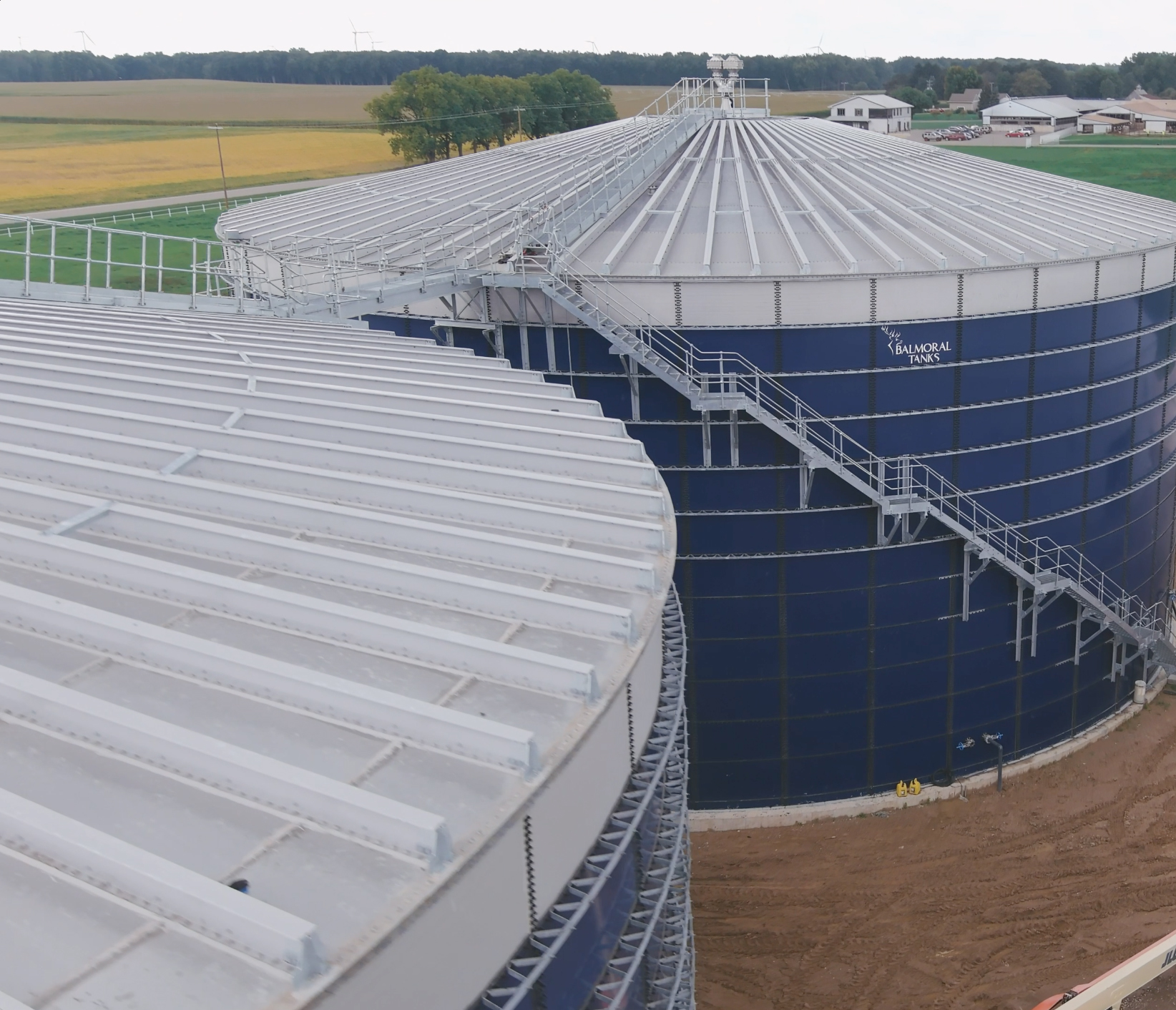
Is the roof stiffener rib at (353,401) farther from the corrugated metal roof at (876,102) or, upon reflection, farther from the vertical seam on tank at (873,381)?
the corrugated metal roof at (876,102)

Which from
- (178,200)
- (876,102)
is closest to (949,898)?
(178,200)

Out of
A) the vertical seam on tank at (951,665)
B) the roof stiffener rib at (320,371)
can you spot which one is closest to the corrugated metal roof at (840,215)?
the vertical seam on tank at (951,665)

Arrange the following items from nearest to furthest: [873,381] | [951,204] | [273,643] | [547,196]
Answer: [273,643] → [873,381] → [951,204] → [547,196]

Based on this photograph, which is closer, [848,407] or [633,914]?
[633,914]

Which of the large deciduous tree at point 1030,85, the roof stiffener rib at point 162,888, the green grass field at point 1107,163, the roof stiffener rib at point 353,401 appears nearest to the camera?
the roof stiffener rib at point 162,888

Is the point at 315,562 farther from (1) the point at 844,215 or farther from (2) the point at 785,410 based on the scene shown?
(1) the point at 844,215

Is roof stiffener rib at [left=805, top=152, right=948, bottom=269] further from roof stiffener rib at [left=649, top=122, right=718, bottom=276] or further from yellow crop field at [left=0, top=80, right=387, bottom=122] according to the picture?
yellow crop field at [left=0, top=80, right=387, bottom=122]

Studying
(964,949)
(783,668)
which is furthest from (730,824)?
(964,949)
